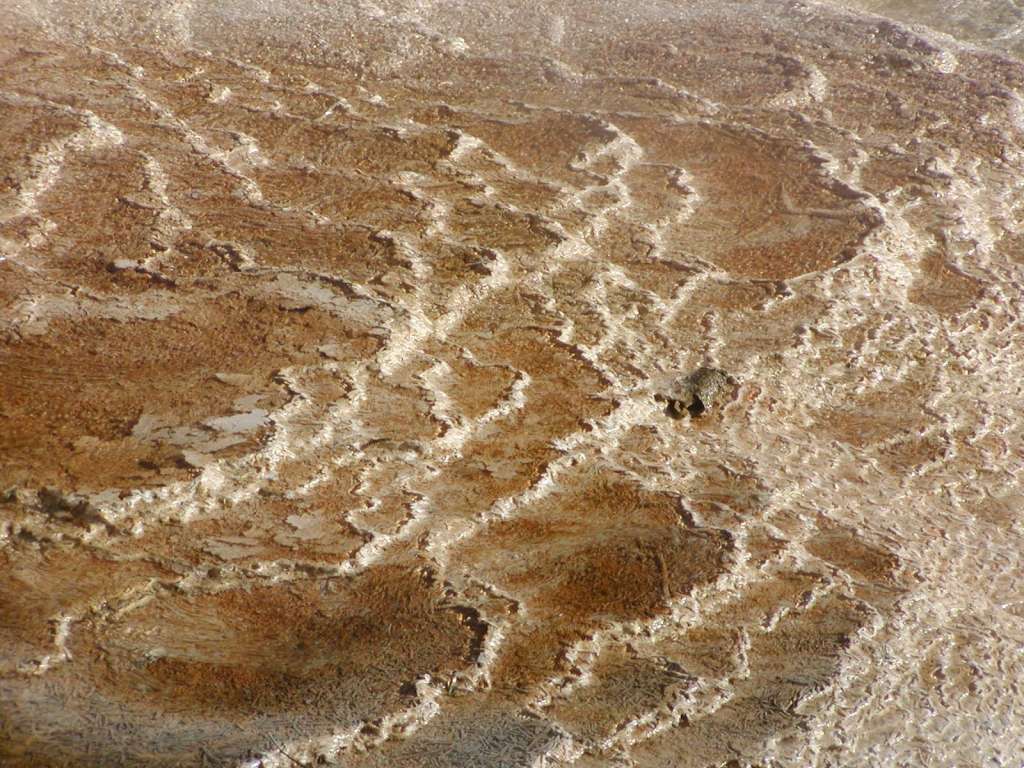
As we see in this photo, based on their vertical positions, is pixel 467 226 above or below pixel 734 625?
above

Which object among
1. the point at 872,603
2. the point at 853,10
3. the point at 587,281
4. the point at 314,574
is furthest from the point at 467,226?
the point at 853,10

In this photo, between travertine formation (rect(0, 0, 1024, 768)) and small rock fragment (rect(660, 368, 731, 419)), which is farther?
small rock fragment (rect(660, 368, 731, 419))

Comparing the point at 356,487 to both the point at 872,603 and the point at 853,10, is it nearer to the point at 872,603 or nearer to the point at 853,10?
the point at 872,603

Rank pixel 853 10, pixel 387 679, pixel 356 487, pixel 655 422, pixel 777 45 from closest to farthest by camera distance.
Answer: pixel 387 679
pixel 356 487
pixel 655 422
pixel 777 45
pixel 853 10

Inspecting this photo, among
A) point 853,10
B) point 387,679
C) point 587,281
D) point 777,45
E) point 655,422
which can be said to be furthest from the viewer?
point 853,10

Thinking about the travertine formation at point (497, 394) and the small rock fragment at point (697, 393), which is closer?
the travertine formation at point (497, 394)

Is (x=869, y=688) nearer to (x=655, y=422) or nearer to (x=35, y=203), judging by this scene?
(x=655, y=422)

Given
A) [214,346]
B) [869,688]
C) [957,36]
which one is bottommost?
[869,688]

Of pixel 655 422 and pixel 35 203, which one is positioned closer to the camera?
pixel 655 422
